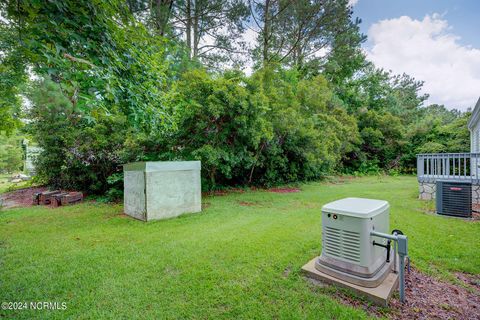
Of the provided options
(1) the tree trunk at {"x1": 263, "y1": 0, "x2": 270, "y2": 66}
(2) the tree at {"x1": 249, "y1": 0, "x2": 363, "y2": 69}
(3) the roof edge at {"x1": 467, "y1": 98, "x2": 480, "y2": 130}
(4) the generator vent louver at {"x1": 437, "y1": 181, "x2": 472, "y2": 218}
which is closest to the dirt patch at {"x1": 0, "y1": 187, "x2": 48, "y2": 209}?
(4) the generator vent louver at {"x1": 437, "y1": 181, "x2": 472, "y2": 218}

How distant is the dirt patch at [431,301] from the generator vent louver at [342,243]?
0.33 metres

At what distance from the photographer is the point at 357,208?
2.08m

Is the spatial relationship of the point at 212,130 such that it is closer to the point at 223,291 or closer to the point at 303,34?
the point at 223,291

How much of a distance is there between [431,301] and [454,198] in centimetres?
359

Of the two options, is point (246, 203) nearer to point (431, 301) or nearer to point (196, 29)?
point (431, 301)

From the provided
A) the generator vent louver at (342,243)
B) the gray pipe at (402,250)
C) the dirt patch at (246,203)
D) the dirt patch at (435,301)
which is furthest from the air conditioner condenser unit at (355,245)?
the dirt patch at (246,203)

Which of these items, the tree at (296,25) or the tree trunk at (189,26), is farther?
the tree at (296,25)

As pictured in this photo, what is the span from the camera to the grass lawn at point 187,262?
185 centimetres

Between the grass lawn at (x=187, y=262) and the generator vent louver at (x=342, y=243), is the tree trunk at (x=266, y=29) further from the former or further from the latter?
the generator vent louver at (x=342, y=243)

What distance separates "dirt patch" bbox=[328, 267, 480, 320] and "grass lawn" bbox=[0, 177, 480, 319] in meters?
0.15

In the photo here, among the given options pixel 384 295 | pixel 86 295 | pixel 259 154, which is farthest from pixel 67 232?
pixel 259 154

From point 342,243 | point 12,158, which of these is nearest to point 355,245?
point 342,243

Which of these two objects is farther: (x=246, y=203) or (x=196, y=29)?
(x=196, y=29)

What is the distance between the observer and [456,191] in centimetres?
436
